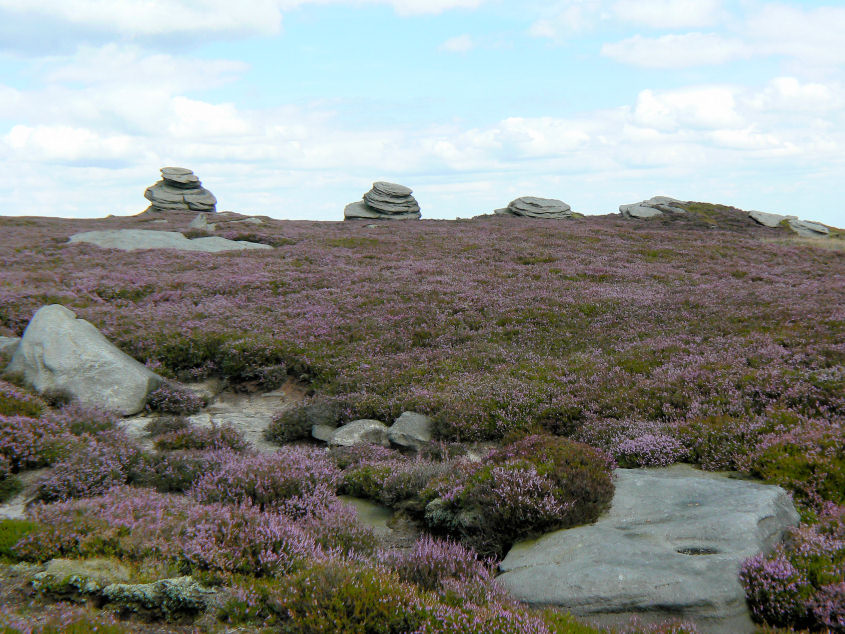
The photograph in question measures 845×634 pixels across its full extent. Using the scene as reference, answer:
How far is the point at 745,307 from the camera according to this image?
703 inches

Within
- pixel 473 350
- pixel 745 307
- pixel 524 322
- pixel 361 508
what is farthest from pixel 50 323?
pixel 745 307

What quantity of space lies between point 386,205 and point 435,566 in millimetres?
60688

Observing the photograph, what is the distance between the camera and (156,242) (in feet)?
116

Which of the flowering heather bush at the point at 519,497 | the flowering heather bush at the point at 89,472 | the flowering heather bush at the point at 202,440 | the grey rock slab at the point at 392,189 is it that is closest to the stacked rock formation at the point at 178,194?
the grey rock slab at the point at 392,189

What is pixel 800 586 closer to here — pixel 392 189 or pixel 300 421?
pixel 300 421

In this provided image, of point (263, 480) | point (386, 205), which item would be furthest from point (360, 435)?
point (386, 205)

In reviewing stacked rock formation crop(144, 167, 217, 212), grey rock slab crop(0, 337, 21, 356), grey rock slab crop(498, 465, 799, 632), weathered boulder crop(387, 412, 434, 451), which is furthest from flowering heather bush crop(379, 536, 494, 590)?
stacked rock formation crop(144, 167, 217, 212)

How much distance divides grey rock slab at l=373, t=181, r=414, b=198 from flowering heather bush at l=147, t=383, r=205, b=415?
181 feet

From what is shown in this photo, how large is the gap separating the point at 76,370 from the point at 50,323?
1532 mm

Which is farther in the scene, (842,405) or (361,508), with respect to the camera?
(842,405)

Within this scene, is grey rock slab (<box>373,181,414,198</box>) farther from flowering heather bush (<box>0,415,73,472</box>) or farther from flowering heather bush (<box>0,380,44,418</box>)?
flowering heather bush (<box>0,415,73,472</box>)

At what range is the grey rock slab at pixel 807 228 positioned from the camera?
177 ft

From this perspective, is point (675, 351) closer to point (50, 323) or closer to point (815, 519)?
point (815, 519)

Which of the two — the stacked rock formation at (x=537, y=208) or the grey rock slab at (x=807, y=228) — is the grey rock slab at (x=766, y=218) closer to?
the grey rock slab at (x=807, y=228)
